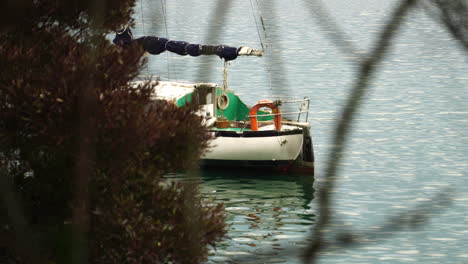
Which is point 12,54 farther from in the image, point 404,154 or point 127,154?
point 404,154

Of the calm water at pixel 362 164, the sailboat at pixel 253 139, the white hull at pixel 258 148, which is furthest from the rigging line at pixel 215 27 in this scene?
the white hull at pixel 258 148

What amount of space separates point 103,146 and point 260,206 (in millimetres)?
17180

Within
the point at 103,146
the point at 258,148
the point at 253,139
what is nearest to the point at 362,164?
the point at 258,148

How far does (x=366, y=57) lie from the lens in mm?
1146

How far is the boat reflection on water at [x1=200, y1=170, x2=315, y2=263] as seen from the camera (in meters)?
21.0

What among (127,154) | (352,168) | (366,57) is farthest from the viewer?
(352,168)

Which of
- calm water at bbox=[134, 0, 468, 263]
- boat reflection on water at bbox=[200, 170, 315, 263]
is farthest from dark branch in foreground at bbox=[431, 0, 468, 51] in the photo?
boat reflection on water at bbox=[200, 170, 315, 263]

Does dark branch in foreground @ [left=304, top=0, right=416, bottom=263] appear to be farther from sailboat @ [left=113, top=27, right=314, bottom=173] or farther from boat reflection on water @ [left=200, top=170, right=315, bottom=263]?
sailboat @ [left=113, top=27, right=314, bottom=173]

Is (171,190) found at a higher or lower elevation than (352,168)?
higher

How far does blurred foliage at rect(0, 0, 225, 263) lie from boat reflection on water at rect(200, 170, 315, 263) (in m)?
9.01

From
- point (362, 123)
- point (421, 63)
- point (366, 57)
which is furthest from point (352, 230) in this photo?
point (421, 63)

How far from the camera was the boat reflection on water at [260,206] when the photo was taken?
2103cm

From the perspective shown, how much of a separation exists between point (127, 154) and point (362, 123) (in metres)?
31.5

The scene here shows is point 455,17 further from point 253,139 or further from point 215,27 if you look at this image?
point 253,139
